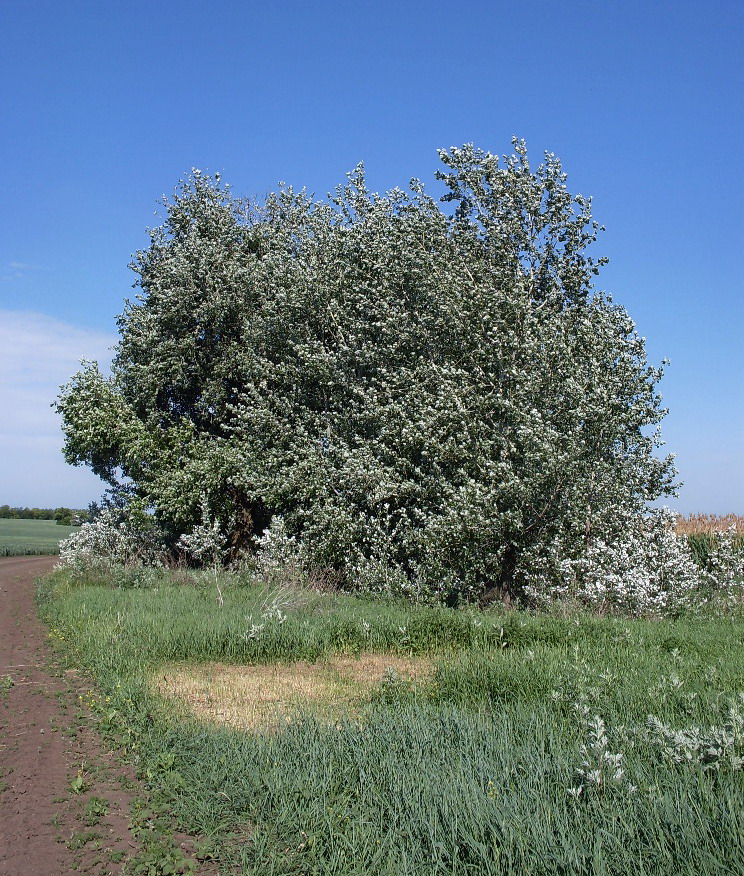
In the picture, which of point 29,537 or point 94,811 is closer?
point 94,811

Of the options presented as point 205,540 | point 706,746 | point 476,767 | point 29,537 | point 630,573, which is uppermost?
point 205,540

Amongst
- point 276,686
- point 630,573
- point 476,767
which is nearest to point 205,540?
point 630,573

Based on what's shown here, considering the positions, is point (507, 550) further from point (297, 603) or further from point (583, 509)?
point (297, 603)

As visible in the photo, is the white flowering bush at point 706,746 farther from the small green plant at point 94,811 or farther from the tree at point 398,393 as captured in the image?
the tree at point 398,393

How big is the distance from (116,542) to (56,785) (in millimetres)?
17977

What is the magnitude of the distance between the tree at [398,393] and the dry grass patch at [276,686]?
5919 mm

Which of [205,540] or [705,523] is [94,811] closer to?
[205,540]

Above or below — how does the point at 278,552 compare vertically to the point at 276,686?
above

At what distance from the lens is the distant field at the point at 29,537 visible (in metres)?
38.5

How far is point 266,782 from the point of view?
18.7 feet

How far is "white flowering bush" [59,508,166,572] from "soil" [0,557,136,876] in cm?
1255

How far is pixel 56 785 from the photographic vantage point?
6.31 m

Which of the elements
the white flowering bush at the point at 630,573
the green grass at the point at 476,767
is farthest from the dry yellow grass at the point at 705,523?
the green grass at the point at 476,767

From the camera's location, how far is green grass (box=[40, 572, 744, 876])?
4449 mm
